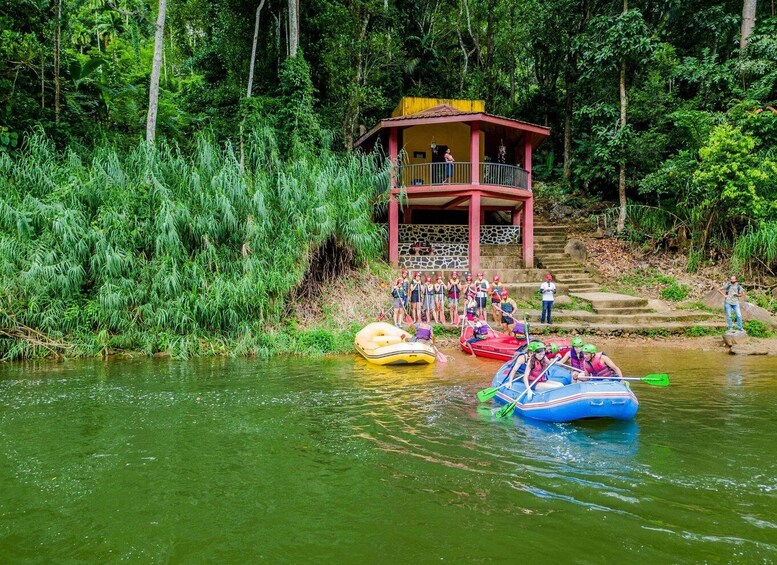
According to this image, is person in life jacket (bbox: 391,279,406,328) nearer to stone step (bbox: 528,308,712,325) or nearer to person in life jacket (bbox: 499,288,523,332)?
person in life jacket (bbox: 499,288,523,332)

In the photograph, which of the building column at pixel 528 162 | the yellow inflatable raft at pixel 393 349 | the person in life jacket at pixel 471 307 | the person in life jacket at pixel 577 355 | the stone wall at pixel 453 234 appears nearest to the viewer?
the person in life jacket at pixel 577 355

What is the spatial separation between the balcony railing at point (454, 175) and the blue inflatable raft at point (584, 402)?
13.1 m

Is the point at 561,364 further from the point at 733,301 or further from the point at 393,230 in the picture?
the point at 393,230

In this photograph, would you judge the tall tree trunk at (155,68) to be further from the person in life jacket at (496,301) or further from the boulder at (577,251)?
the boulder at (577,251)

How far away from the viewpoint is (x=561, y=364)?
8.59 metres

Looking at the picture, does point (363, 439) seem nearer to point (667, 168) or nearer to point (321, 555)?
point (321, 555)

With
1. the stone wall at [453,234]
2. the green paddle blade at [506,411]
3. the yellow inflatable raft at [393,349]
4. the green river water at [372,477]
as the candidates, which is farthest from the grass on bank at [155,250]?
the green paddle blade at [506,411]

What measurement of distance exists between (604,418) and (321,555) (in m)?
5.17

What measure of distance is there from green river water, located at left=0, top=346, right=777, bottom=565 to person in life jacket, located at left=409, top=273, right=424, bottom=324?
19.1 feet

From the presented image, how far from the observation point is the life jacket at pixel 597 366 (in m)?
8.38

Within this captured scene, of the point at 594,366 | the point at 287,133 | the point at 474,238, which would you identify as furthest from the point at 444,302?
the point at 287,133

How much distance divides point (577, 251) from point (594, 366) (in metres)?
13.2

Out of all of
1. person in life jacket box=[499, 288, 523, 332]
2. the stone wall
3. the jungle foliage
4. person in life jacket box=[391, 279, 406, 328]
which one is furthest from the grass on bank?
the stone wall

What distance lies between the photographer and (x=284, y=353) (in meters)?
13.2
